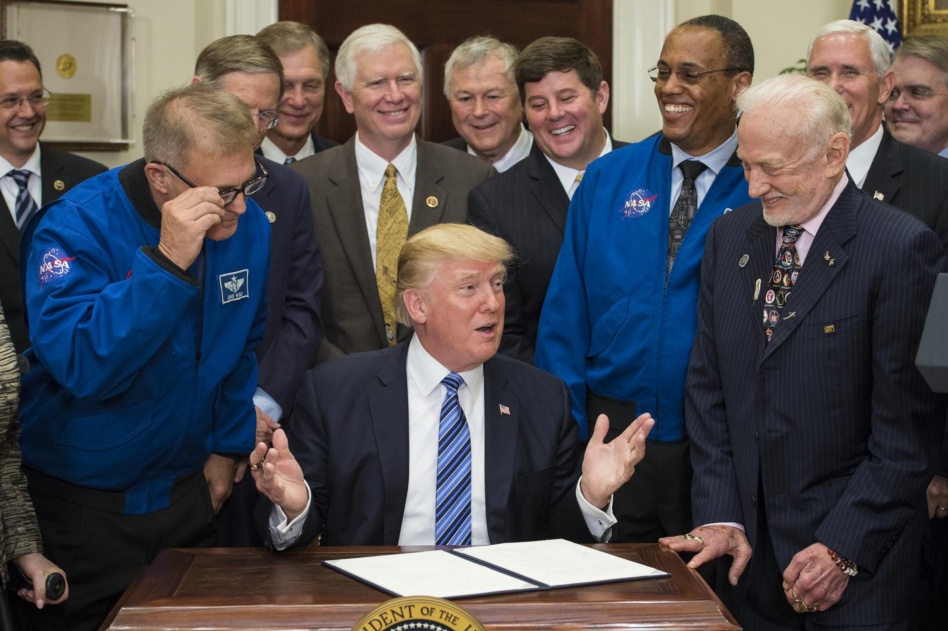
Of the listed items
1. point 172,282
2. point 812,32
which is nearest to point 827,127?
point 172,282

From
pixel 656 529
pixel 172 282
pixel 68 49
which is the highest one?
pixel 68 49

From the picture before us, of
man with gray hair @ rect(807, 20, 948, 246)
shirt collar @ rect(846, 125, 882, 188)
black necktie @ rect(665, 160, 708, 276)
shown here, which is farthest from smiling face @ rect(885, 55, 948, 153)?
black necktie @ rect(665, 160, 708, 276)

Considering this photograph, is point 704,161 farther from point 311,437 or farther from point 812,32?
point 812,32

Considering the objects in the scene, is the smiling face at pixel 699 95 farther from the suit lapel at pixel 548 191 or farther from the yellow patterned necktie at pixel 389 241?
the yellow patterned necktie at pixel 389 241

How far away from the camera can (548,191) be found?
3.62 m

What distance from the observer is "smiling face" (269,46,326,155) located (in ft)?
13.4

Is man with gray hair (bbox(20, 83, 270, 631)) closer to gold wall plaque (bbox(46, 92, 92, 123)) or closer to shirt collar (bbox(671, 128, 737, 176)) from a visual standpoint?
shirt collar (bbox(671, 128, 737, 176))

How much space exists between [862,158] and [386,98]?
1.49 m

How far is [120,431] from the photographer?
8.45ft

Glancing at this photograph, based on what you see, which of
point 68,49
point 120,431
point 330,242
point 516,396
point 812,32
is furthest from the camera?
point 812,32

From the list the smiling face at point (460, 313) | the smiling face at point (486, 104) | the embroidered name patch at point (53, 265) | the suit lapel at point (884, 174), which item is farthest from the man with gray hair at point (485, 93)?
the embroidered name patch at point (53, 265)

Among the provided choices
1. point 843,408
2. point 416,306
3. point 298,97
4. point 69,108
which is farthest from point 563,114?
point 69,108

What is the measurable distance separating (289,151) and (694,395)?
197 centimetres

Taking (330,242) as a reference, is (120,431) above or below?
below
